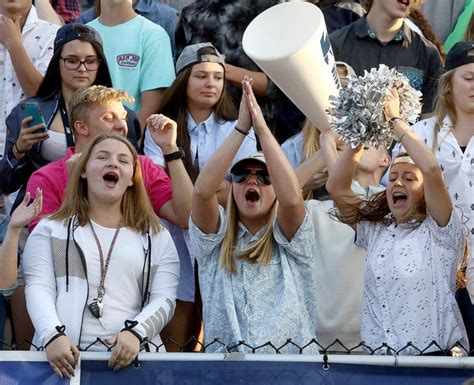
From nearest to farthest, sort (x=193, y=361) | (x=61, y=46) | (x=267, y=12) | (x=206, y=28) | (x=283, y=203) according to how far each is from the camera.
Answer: (x=193, y=361)
(x=283, y=203)
(x=267, y=12)
(x=61, y=46)
(x=206, y=28)

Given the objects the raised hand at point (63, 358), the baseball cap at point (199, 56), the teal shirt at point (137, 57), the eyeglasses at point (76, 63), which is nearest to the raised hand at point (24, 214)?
the raised hand at point (63, 358)

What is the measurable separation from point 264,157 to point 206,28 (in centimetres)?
241

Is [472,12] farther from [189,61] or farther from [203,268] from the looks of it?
[203,268]

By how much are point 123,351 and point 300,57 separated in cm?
158

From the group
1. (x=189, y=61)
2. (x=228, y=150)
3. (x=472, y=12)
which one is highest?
(x=228, y=150)

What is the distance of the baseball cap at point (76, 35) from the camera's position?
7.57 meters

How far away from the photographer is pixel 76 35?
757 centimetres

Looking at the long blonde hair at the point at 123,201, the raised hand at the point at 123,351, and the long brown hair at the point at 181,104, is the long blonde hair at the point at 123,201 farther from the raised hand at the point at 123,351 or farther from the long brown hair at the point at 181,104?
the long brown hair at the point at 181,104

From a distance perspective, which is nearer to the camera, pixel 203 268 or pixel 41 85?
pixel 203 268

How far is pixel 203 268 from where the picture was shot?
6.41m

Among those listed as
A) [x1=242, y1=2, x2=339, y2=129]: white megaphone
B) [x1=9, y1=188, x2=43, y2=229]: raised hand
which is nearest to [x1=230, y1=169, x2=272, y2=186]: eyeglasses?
[x1=242, y1=2, x2=339, y2=129]: white megaphone

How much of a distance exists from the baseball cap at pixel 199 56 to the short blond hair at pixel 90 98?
0.66 meters

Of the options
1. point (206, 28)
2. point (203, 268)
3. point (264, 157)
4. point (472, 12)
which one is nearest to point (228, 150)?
point (264, 157)

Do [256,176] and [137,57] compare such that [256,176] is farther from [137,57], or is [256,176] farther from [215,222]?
[137,57]
